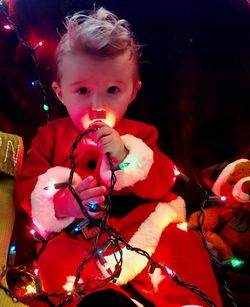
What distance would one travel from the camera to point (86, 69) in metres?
1.03

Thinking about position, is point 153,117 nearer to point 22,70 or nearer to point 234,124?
point 234,124

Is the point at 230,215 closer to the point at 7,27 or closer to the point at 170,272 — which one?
the point at 170,272

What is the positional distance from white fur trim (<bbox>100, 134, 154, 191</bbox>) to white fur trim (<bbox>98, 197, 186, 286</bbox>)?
0.33ft

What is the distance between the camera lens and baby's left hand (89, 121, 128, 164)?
3.18 feet

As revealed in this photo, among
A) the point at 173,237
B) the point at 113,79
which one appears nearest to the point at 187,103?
the point at 113,79

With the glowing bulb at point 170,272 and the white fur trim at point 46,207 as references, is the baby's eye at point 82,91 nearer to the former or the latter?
the white fur trim at point 46,207

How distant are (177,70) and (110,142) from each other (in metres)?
0.39

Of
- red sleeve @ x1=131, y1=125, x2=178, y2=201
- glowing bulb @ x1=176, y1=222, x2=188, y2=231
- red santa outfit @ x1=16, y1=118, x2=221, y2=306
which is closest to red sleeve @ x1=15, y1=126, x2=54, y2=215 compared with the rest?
red santa outfit @ x1=16, y1=118, x2=221, y2=306

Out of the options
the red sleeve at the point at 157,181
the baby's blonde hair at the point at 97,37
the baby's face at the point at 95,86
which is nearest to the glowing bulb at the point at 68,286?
the red sleeve at the point at 157,181

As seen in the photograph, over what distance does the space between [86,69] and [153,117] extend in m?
0.33

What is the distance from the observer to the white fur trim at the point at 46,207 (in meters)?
0.98

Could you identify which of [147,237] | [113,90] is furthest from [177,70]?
[147,237]

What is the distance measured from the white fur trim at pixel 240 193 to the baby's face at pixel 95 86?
314 millimetres

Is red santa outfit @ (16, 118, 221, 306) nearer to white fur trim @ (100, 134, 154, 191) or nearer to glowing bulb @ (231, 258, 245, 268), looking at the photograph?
white fur trim @ (100, 134, 154, 191)
